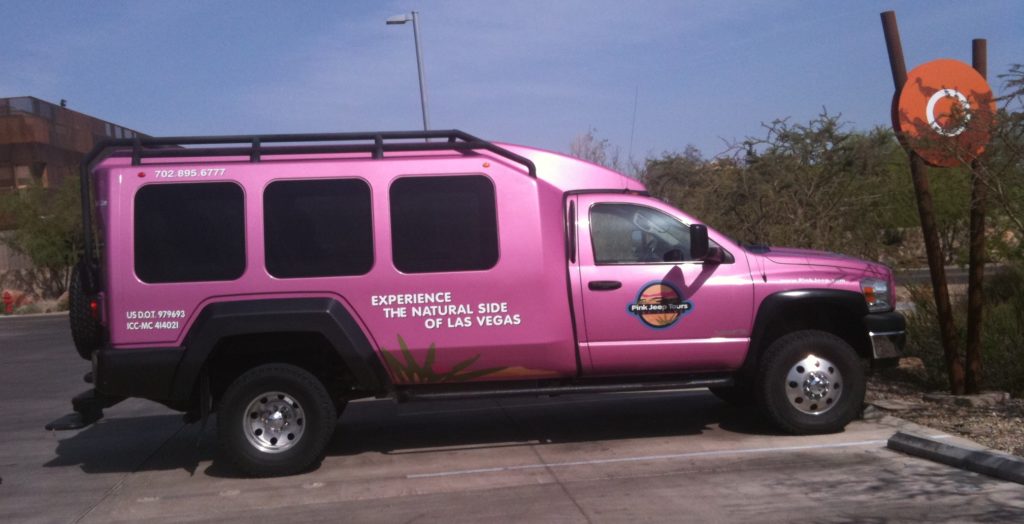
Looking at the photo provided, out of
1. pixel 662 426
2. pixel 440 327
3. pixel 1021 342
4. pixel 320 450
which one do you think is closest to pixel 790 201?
pixel 1021 342

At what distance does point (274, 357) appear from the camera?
8.15 meters

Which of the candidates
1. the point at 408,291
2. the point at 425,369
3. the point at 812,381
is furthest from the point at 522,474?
the point at 812,381

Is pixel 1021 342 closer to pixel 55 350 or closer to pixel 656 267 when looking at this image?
pixel 656 267

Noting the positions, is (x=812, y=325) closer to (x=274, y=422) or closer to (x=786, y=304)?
(x=786, y=304)

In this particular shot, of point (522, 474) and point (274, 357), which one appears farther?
point (274, 357)

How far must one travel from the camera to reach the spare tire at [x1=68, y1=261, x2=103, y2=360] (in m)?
7.84

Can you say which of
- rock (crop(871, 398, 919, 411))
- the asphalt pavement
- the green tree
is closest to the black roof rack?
the asphalt pavement

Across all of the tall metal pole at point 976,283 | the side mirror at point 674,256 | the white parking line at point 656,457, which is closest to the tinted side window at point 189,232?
the white parking line at point 656,457

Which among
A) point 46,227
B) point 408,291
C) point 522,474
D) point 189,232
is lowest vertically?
point 522,474

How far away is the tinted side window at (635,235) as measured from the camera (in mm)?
8227

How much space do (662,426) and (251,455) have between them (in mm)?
3711

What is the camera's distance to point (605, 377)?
27.3 ft

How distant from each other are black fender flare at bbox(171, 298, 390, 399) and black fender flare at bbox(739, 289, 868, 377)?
3.14 metres

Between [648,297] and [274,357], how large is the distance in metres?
3.06
